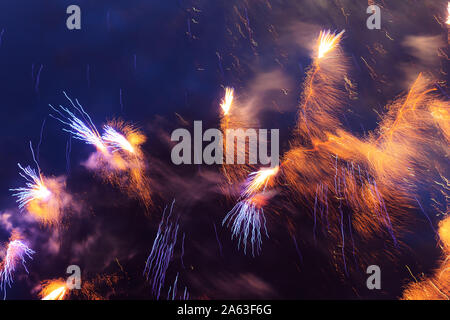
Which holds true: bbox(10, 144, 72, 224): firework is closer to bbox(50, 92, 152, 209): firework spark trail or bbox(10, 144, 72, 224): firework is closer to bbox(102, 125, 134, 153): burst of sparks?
bbox(50, 92, 152, 209): firework spark trail

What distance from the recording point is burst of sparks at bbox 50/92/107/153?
2293 mm

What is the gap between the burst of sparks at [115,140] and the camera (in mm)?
2279

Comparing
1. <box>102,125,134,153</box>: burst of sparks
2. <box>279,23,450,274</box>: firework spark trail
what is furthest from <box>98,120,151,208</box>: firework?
<box>279,23,450,274</box>: firework spark trail

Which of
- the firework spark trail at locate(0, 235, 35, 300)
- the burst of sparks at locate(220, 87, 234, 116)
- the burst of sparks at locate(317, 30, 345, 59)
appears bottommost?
the firework spark trail at locate(0, 235, 35, 300)

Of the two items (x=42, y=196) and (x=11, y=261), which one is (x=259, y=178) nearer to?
(x=42, y=196)

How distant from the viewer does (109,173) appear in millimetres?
2270

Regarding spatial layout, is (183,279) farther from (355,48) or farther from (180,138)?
(355,48)

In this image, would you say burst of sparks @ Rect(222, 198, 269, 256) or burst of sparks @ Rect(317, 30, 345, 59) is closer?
burst of sparks @ Rect(222, 198, 269, 256)

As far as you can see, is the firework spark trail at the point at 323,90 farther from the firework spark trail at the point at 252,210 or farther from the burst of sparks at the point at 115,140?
the burst of sparks at the point at 115,140

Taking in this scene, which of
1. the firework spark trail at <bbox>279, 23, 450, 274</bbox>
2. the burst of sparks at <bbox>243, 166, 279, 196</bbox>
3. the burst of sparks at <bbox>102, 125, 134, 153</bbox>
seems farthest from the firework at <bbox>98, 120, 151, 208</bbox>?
the firework spark trail at <bbox>279, 23, 450, 274</bbox>

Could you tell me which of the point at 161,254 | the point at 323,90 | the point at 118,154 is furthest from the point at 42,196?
the point at 323,90

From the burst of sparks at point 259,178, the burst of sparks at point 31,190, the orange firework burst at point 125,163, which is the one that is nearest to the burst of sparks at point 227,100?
the burst of sparks at point 259,178

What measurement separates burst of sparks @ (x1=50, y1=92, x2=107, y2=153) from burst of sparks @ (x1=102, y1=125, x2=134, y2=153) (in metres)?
0.06

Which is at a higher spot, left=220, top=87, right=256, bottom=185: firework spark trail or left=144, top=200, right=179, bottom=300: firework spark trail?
left=220, top=87, right=256, bottom=185: firework spark trail
